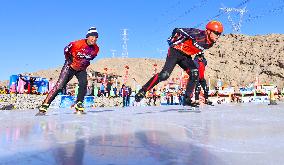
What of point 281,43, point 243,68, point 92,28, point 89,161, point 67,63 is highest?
point 281,43

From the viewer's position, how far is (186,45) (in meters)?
7.29

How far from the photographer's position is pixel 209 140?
2865mm

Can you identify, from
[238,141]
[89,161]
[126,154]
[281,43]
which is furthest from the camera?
[281,43]

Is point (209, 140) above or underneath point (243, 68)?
underneath

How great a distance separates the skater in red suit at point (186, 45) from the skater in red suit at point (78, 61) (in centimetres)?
112

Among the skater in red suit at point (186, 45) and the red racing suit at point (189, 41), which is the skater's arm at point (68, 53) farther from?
the red racing suit at point (189, 41)

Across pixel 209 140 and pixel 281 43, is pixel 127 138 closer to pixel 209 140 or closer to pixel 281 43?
pixel 209 140

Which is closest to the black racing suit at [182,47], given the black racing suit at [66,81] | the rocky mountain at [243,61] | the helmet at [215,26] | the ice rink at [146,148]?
the helmet at [215,26]

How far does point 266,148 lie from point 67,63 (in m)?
5.07

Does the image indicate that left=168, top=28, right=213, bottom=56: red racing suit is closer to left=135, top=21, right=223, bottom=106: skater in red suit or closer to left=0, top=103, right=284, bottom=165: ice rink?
left=135, top=21, right=223, bottom=106: skater in red suit

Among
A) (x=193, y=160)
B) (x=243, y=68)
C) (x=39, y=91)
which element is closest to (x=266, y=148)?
(x=193, y=160)

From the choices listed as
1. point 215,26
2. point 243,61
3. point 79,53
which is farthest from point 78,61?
point 243,61

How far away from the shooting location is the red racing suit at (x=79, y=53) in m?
6.80

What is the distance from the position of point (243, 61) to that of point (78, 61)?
77.0 metres
